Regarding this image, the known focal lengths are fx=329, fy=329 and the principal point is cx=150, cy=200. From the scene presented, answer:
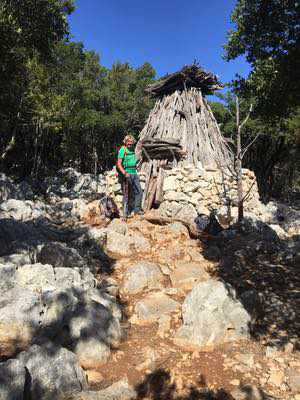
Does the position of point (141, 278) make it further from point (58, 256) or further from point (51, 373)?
point (51, 373)

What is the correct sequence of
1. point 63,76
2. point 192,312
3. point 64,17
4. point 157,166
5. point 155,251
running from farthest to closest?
1. point 63,76
2. point 157,166
3. point 64,17
4. point 155,251
5. point 192,312

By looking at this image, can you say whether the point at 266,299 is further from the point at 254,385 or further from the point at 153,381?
the point at 153,381

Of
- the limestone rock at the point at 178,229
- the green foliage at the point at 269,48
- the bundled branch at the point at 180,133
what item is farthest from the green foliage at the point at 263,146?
the limestone rock at the point at 178,229

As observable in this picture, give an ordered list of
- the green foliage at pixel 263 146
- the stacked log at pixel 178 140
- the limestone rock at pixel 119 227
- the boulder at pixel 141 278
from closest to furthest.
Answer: the boulder at pixel 141 278
the limestone rock at pixel 119 227
the stacked log at pixel 178 140
the green foliage at pixel 263 146

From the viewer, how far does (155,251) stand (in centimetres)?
731

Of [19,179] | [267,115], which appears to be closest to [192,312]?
[267,115]

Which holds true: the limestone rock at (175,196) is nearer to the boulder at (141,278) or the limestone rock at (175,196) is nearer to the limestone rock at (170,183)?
the limestone rock at (170,183)

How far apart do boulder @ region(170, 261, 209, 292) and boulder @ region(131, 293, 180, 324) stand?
0.58 meters

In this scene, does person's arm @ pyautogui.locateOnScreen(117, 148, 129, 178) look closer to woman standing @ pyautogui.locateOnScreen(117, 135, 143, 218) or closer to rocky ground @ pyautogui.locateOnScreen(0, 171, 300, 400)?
woman standing @ pyautogui.locateOnScreen(117, 135, 143, 218)

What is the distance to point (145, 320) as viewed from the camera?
467 cm

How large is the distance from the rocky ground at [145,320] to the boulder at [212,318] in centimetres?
1

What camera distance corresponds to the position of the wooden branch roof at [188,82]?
15.0 m

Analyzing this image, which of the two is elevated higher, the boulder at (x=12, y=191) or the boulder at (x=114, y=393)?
the boulder at (x=12, y=191)

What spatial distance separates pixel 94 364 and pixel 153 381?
687 mm
